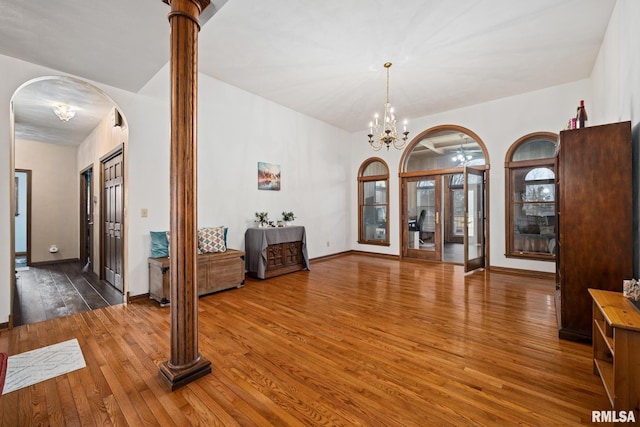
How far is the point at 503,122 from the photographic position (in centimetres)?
563

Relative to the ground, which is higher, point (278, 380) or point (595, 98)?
point (595, 98)

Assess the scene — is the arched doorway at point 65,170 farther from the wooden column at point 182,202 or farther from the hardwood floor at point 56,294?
the wooden column at point 182,202

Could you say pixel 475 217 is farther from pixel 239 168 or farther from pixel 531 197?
pixel 239 168

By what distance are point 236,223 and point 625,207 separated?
5.01m

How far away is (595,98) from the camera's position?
434 cm

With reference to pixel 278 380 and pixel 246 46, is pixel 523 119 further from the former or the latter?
pixel 278 380

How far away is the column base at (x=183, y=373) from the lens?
198 centimetres

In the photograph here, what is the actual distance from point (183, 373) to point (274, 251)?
3277 millimetres

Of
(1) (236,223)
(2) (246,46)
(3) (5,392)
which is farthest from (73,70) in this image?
(3) (5,392)

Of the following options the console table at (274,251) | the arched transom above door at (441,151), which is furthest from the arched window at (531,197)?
the console table at (274,251)

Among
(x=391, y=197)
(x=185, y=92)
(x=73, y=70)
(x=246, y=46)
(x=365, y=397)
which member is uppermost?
(x=246, y=46)

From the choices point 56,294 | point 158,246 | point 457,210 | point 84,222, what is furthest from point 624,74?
point 84,222
